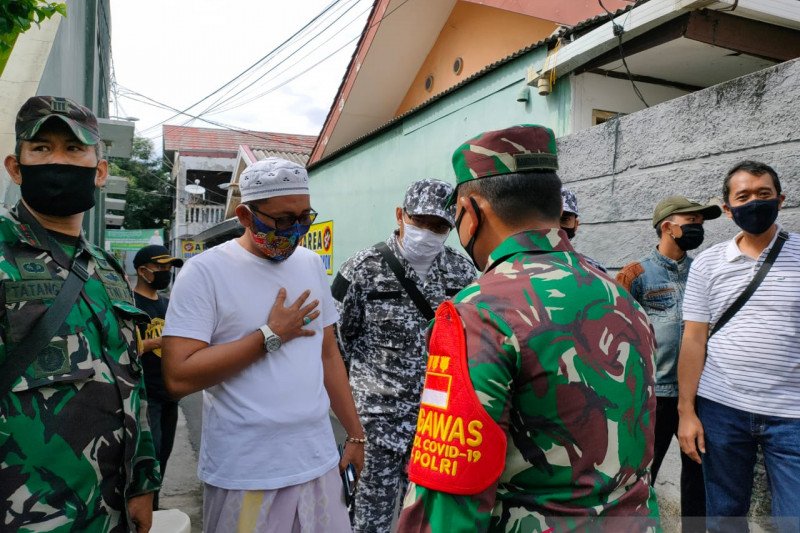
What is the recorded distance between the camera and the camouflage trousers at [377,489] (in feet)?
9.35

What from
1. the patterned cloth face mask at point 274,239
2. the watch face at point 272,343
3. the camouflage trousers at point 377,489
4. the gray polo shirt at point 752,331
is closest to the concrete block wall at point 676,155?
the gray polo shirt at point 752,331

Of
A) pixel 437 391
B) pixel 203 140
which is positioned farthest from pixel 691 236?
pixel 203 140

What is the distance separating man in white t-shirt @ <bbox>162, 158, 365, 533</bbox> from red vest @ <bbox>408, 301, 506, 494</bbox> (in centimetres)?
95

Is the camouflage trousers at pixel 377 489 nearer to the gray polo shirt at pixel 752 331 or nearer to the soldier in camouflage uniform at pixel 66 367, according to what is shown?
the soldier in camouflage uniform at pixel 66 367

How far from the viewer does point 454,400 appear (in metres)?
1.14

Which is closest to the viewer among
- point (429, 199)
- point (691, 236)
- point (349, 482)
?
point (349, 482)

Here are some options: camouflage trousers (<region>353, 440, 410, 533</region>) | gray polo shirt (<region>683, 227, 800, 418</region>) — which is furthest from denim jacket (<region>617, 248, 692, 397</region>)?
camouflage trousers (<region>353, 440, 410, 533</region>)

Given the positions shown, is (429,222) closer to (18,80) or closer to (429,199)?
(429,199)

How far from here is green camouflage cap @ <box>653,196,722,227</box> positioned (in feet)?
10.8

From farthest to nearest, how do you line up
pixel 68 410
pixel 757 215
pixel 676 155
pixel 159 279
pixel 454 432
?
pixel 159 279 < pixel 676 155 < pixel 757 215 < pixel 68 410 < pixel 454 432

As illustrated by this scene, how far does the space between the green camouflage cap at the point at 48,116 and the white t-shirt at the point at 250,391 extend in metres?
0.53

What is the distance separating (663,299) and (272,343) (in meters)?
2.29

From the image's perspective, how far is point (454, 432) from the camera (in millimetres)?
1126

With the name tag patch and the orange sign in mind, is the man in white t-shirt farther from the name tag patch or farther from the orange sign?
the orange sign
